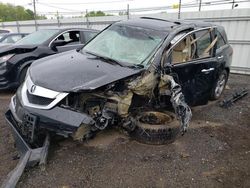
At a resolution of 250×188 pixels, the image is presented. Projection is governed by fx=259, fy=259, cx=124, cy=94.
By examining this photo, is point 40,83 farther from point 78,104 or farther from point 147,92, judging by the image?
point 147,92

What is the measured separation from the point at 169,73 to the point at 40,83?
6.41ft

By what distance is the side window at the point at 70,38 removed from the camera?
276 inches

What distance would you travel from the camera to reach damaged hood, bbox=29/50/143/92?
325cm

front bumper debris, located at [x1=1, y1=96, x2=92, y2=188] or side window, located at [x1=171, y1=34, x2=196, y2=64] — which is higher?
side window, located at [x1=171, y1=34, x2=196, y2=64]

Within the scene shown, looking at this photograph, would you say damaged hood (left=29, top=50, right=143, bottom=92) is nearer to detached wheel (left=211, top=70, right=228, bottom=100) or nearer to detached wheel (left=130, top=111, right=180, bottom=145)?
detached wheel (left=130, top=111, right=180, bottom=145)

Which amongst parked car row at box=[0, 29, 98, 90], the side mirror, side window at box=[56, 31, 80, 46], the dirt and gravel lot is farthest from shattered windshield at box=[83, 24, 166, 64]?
side window at box=[56, 31, 80, 46]

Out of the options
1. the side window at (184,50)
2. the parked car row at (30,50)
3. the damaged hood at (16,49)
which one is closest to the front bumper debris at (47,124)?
the side window at (184,50)

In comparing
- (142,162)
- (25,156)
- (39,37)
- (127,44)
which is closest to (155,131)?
(142,162)

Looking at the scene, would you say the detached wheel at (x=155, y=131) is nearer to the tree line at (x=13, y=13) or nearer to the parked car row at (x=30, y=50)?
the parked car row at (x=30, y=50)

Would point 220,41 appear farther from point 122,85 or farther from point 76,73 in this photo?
point 76,73

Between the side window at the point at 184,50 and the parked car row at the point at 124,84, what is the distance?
0.02 meters

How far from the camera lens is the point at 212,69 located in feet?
16.9

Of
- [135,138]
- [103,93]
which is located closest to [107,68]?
[103,93]

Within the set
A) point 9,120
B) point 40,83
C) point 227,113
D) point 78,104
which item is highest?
point 40,83
